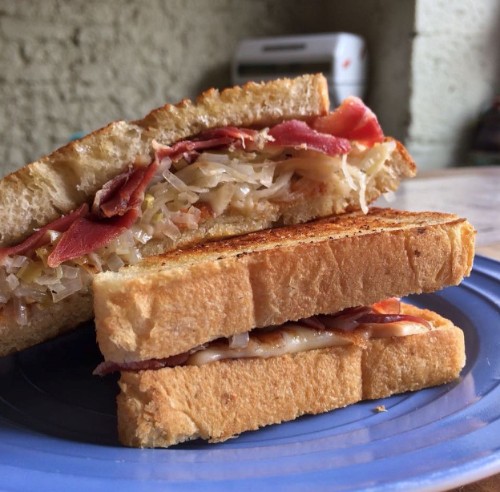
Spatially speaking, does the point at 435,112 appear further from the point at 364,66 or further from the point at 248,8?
the point at 248,8

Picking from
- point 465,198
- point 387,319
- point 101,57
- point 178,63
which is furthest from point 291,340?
point 178,63

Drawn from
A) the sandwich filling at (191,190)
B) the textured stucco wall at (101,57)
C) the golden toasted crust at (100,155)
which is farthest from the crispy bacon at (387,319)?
the textured stucco wall at (101,57)

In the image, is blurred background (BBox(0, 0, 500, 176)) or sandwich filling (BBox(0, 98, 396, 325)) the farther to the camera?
blurred background (BBox(0, 0, 500, 176))

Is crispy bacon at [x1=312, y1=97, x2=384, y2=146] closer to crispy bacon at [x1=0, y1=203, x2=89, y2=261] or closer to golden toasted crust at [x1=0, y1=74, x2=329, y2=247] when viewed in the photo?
golden toasted crust at [x1=0, y1=74, x2=329, y2=247]

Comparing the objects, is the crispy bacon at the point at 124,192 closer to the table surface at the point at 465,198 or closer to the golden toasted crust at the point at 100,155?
the golden toasted crust at the point at 100,155

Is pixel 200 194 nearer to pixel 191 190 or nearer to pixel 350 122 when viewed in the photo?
pixel 191 190

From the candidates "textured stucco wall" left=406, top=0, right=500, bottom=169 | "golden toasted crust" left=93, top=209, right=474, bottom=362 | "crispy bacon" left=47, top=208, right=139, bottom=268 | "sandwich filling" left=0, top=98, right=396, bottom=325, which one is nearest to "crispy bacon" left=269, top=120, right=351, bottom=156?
"sandwich filling" left=0, top=98, right=396, bottom=325
